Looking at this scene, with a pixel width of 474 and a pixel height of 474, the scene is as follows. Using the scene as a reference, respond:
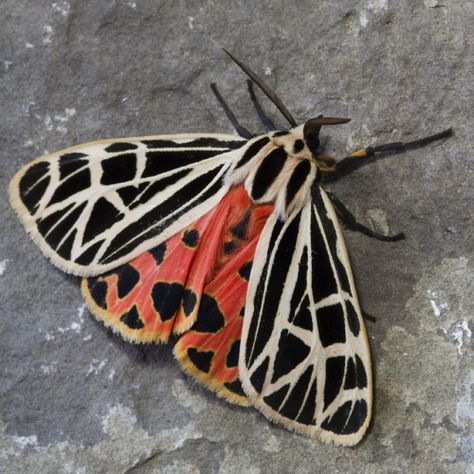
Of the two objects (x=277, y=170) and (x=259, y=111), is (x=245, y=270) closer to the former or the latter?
(x=277, y=170)

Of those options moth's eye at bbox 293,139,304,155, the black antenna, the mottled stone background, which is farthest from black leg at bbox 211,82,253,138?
moth's eye at bbox 293,139,304,155

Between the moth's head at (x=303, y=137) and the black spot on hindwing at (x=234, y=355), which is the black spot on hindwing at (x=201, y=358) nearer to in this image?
the black spot on hindwing at (x=234, y=355)

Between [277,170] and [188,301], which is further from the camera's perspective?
[277,170]

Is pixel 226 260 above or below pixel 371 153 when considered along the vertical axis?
above

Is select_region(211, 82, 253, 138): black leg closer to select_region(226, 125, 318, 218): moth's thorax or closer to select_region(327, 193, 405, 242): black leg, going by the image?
select_region(226, 125, 318, 218): moth's thorax

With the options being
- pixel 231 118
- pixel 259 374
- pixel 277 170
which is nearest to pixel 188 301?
pixel 259 374

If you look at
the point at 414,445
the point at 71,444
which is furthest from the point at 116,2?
the point at 414,445
